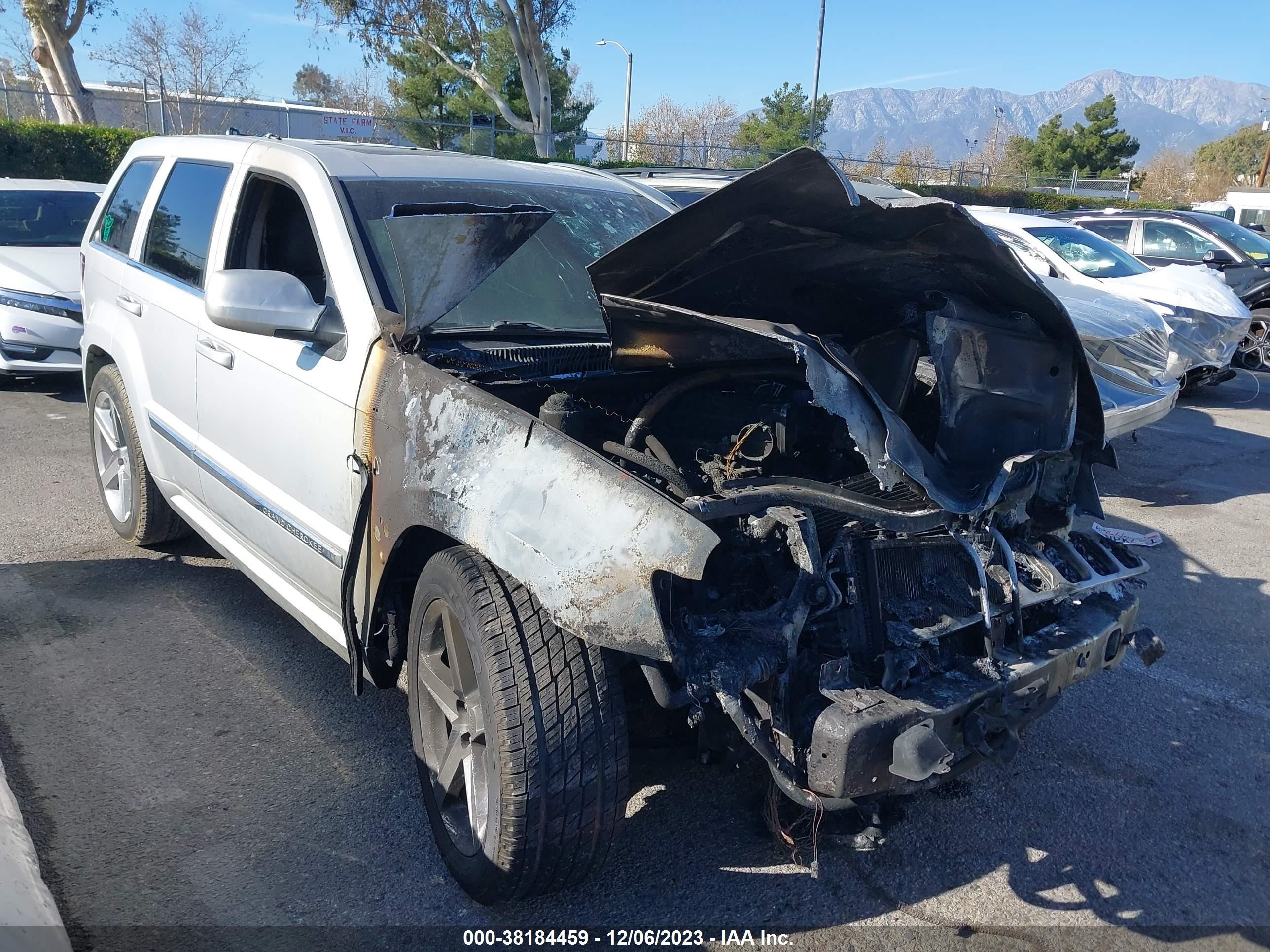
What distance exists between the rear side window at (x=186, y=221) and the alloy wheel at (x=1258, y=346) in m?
12.2

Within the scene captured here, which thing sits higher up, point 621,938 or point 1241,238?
point 1241,238

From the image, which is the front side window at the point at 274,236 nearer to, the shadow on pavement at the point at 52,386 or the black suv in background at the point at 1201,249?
the shadow on pavement at the point at 52,386

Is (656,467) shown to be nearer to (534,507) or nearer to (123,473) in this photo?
(534,507)

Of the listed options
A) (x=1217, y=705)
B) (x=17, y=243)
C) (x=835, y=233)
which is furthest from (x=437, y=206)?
(x=17, y=243)

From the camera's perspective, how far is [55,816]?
2914 millimetres

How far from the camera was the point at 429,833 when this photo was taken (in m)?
2.93

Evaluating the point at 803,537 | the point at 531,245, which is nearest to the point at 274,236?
the point at 531,245

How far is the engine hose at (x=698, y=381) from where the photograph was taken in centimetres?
295

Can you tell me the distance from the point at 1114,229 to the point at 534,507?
492 inches

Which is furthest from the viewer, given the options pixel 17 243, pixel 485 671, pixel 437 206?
pixel 17 243

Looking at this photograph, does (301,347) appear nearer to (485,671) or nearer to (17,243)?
(485,671)

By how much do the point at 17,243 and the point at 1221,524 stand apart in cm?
1012

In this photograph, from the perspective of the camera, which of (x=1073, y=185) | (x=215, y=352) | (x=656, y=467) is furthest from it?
(x=1073, y=185)

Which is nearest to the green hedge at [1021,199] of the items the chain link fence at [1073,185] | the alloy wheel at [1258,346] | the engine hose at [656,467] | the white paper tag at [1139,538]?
the chain link fence at [1073,185]
